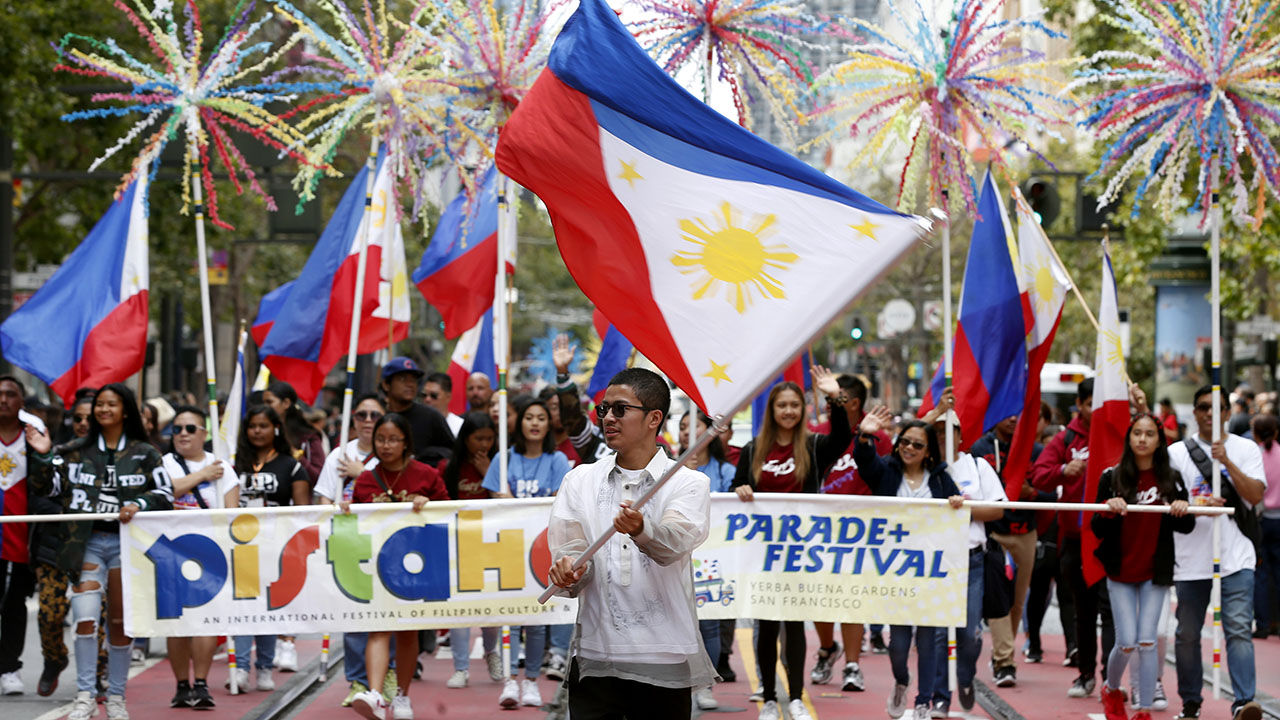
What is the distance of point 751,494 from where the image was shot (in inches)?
375

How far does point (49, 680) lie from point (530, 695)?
3.05 meters

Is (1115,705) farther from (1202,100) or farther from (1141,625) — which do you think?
(1202,100)

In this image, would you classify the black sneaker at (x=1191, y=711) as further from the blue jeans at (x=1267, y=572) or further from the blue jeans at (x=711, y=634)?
the blue jeans at (x=1267, y=572)

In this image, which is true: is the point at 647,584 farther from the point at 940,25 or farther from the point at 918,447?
the point at 940,25

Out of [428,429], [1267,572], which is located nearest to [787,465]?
[428,429]

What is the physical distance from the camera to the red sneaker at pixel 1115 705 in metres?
9.39

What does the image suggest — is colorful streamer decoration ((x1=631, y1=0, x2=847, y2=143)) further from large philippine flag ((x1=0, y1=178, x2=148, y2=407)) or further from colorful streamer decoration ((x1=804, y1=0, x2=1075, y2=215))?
large philippine flag ((x1=0, y1=178, x2=148, y2=407))

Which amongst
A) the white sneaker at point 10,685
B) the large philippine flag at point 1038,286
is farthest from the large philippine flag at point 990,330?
the white sneaker at point 10,685

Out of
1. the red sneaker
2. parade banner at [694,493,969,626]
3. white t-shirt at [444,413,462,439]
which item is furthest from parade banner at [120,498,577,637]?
white t-shirt at [444,413,462,439]

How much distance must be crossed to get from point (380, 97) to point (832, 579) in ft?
14.4

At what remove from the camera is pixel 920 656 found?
9.62 m

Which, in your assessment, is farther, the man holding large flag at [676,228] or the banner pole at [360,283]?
the banner pole at [360,283]

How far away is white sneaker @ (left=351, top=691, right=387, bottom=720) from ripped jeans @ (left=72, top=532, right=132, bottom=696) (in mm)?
1700

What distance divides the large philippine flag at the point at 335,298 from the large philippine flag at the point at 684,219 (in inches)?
217
